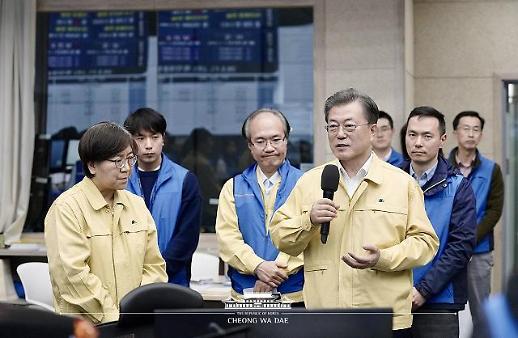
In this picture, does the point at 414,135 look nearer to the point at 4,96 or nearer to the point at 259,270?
the point at 259,270

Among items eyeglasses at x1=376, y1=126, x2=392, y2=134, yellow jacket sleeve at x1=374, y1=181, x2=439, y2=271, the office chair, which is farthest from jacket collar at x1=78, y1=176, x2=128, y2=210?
eyeglasses at x1=376, y1=126, x2=392, y2=134

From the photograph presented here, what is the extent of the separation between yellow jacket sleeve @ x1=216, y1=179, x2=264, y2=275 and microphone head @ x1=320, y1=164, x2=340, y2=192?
89 cm

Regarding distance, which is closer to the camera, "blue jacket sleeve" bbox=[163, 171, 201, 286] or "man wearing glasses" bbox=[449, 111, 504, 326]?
"blue jacket sleeve" bbox=[163, 171, 201, 286]

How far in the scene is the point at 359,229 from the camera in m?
3.70

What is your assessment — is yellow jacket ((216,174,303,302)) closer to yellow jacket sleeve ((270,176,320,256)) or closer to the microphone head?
yellow jacket sleeve ((270,176,320,256))

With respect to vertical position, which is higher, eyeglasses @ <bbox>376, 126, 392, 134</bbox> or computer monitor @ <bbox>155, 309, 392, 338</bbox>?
eyeglasses @ <bbox>376, 126, 392, 134</bbox>

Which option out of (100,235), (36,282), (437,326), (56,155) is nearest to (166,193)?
(100,235)

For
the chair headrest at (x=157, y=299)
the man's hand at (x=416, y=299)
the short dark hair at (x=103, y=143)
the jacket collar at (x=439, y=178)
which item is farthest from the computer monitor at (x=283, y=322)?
the jacket collar at (x=439, y=178)

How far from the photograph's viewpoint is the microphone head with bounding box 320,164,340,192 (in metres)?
3.66

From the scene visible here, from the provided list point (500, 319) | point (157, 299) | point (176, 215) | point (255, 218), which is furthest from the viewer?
point (176, 215)

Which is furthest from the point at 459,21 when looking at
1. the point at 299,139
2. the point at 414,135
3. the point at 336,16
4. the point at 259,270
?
the point at 259,270

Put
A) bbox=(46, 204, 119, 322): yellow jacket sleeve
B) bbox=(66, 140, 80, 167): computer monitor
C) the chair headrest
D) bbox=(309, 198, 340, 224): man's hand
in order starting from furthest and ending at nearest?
bbox=(66, 140, 80, 167): computer monitor, bbox=(46, 204, 119, 322): yellow jacket sleeve, bbox=(309, 198, 340, 224): man's hand, the chair headrest

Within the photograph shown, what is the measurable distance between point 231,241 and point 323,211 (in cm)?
112

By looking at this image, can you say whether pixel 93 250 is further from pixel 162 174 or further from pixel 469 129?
pixel 469 129
